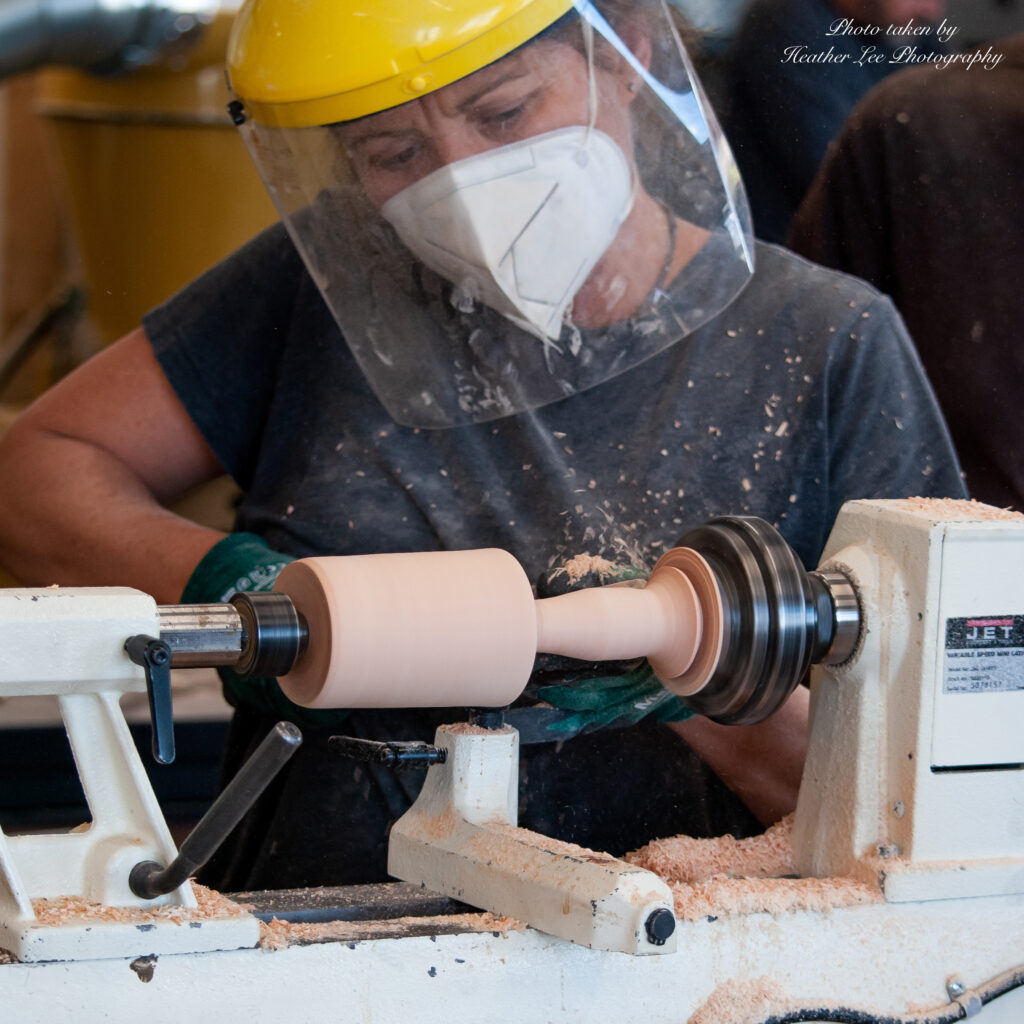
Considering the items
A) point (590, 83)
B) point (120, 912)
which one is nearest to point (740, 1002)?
point (120, 912)

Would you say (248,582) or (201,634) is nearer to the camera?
(201,634)

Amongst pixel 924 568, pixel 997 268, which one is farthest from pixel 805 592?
pixel 997 268

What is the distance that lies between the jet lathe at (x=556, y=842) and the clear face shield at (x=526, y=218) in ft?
1.20

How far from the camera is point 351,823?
1.28m

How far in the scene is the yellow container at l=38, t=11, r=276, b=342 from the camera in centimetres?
161

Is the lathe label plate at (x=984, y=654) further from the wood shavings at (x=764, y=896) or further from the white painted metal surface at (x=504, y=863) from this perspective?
the white painted metal surface at (x=504, y=863)

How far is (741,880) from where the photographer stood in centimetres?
86

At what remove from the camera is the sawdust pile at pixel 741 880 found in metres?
0.83

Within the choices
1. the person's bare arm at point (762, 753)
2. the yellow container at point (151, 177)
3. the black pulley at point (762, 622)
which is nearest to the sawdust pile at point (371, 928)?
the black pulley at point (762, 622)

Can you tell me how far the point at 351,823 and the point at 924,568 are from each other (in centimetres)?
69

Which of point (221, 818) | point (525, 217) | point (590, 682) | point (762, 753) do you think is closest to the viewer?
point (221, 818)

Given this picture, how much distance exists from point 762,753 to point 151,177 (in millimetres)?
1118

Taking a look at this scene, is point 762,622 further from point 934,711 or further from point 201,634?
point 201,634

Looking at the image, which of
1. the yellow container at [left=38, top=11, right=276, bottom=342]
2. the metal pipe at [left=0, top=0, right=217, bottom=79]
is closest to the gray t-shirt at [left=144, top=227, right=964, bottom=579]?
the yellow container at [left=38, top=11, right=276, bottom=342]
